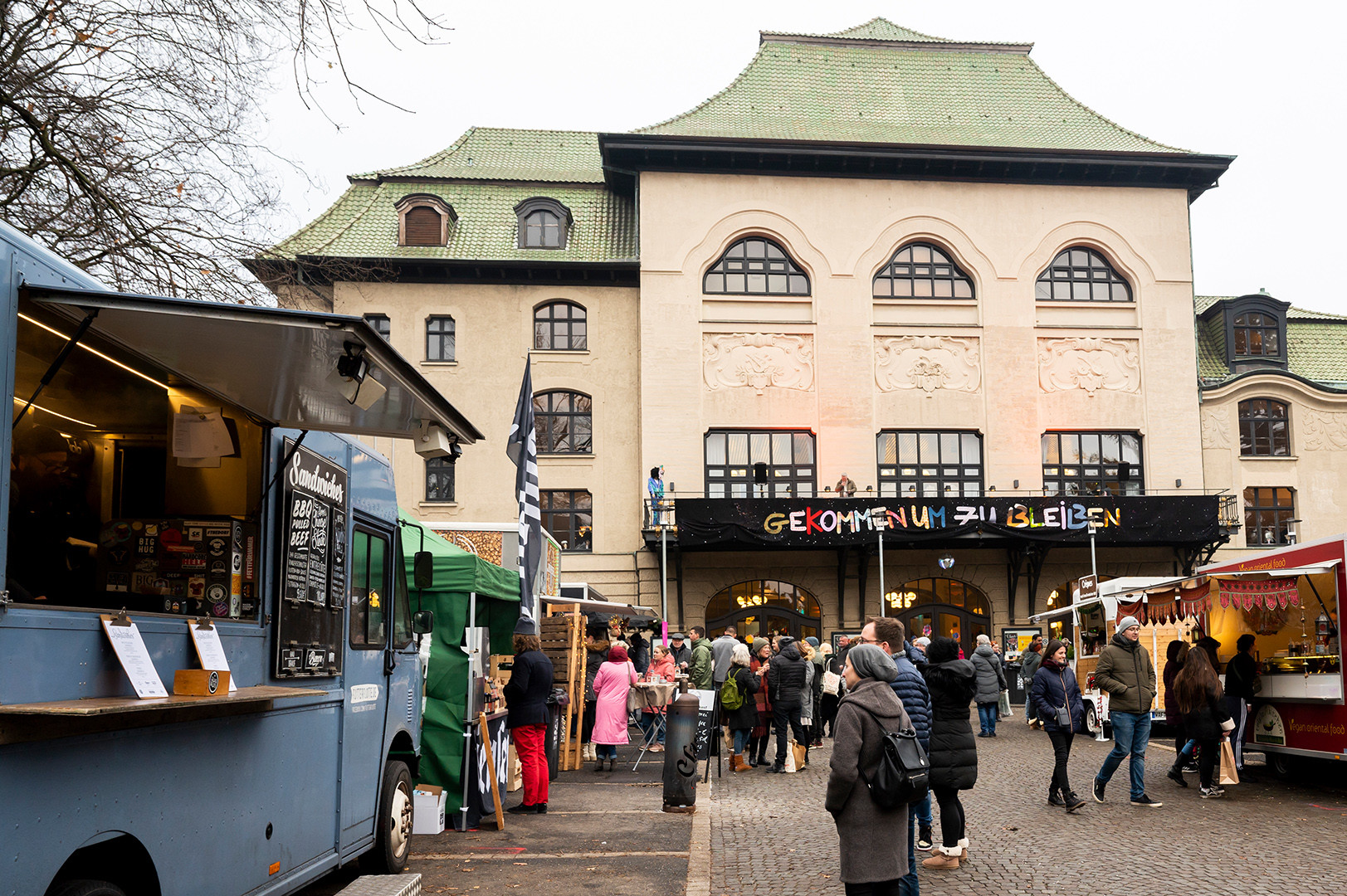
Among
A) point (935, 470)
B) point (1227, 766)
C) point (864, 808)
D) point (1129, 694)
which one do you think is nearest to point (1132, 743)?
point (1129, 694)

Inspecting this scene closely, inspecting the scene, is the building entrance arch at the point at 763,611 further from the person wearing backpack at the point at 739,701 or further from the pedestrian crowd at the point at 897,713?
the person wearing backpack at the point at 739,701

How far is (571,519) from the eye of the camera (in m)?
35.1

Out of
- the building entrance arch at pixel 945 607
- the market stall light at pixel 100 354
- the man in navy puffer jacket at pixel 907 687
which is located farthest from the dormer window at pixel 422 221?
the market stall light at pixel 100 354

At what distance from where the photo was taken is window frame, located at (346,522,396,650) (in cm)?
798

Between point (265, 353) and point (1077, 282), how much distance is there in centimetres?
3515

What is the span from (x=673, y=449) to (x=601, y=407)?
271 cm

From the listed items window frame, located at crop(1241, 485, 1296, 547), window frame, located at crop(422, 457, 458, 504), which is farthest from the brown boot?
window frame, located at crop(1241, 485, 1296, 547)

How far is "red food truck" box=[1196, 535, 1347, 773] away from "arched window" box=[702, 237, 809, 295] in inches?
833

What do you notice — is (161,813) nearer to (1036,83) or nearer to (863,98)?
(863,98)

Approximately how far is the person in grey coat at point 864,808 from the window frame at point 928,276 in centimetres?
3072

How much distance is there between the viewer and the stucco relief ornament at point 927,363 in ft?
117

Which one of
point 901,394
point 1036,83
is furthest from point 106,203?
point 1036,83

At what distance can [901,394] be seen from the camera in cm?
3547

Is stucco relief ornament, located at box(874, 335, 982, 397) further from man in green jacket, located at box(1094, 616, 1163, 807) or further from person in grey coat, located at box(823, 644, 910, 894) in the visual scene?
person in grey coat, located at box(823, 644, 910, 894)
